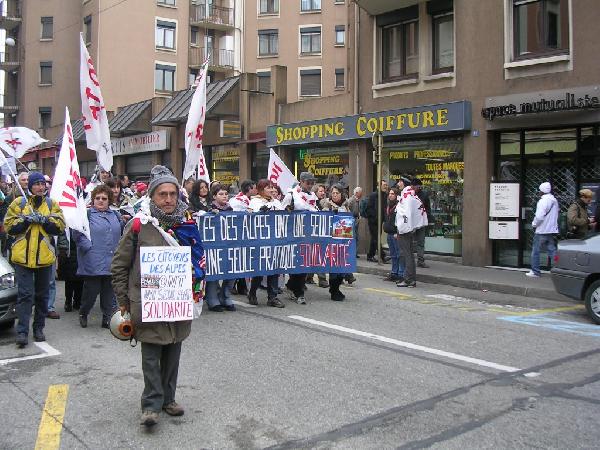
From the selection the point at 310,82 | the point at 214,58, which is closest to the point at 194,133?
the point at 310,82

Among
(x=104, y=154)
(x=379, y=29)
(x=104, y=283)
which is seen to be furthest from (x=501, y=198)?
(x=104, y=283)

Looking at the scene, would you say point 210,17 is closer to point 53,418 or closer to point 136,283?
point 136,283

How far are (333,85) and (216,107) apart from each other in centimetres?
2238

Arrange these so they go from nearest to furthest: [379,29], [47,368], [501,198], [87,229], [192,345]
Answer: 1. [47,368]
2. [192,345]
3. [87,229]
4. [501,198]
5. [379,29]

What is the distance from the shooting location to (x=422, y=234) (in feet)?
47.8

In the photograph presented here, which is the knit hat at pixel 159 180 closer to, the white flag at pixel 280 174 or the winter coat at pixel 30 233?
the winter coat at pixel 30 233

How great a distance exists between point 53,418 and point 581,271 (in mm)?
7037

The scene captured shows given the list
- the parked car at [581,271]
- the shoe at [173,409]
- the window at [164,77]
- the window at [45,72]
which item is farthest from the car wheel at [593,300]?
the window at [45,72]

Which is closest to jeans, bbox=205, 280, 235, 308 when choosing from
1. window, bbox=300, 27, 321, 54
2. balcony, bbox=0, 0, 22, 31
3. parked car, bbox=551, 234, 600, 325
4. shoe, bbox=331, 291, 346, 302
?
shoe, bbox=331, 291, 346, 302

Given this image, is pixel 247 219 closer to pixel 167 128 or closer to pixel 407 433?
pixel 407 433

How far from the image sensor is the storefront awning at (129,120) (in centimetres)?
2736

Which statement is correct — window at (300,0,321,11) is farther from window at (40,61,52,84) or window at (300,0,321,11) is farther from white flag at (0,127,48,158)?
white flag at (0,127,48,158)

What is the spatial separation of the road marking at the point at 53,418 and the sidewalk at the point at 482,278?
8.52 m

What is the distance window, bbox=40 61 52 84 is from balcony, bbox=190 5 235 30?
9.93 metres
